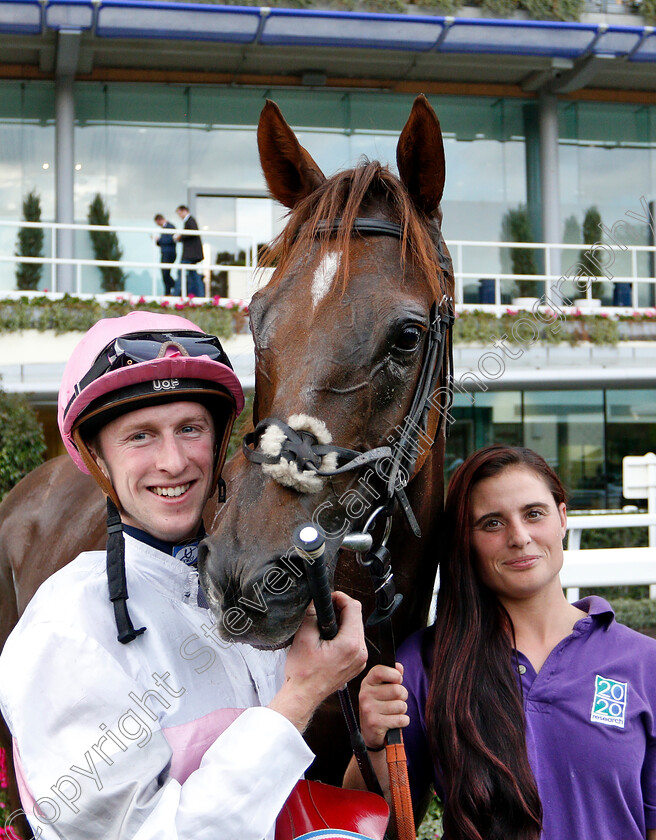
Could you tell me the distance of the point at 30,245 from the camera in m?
13.9

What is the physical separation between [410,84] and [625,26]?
4005 mm

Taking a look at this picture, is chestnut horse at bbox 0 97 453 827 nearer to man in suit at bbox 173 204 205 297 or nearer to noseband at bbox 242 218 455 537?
noseband at bbox 242 218 455 537

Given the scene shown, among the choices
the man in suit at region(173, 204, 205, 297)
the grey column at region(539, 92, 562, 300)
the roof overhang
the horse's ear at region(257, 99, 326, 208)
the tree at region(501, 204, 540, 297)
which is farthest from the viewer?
the tree at region(501, 204, 540, 297)

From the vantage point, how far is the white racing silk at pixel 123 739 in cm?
121

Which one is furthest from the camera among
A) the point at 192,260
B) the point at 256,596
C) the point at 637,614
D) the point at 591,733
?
the point at 192,260

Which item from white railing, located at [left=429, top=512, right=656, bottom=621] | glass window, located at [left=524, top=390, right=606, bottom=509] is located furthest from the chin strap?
glass window, located at [left=524, top=390, right=606, bottom=509]

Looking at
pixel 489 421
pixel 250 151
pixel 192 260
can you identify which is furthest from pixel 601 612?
pixel 250 151

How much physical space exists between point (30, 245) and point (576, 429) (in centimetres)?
1042

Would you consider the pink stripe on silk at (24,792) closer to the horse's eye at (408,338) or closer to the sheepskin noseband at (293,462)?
the sheepskin noseband at (293,462)

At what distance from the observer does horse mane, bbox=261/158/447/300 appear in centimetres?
191

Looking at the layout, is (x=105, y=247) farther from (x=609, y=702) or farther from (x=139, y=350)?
(x=609, y=702)

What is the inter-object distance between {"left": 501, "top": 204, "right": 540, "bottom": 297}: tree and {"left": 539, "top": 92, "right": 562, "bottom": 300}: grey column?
38cm

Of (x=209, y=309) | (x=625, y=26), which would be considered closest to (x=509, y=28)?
(x=625, y=26)

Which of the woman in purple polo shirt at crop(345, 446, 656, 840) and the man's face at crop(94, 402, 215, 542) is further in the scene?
the woman in purple polo shirt at crop(345, 446, 656, 840)
